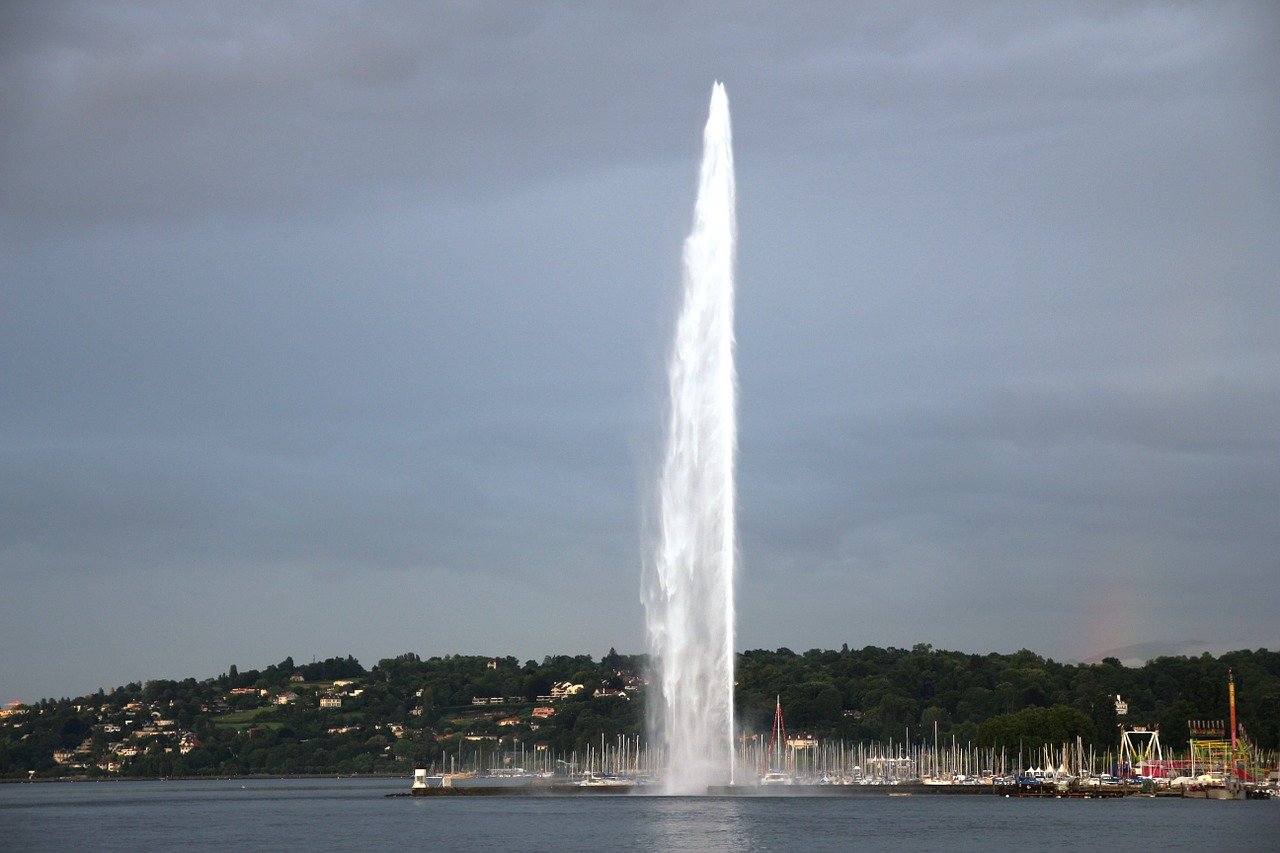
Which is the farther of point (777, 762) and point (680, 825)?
point (777, 762)

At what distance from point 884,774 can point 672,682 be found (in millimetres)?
73166

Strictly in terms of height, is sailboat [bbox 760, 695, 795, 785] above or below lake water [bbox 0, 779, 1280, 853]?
above

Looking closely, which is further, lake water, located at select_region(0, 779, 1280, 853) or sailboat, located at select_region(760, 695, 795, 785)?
sailboat, located at select_region(760, 695, 795, 785)

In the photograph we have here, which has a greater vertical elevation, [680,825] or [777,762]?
[777,762]

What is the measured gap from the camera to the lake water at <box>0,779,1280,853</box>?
72.9 m

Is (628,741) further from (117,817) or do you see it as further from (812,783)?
(117,817)

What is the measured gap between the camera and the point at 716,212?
7700cm

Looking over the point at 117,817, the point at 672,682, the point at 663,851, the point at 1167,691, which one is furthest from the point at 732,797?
the point at 1167,691

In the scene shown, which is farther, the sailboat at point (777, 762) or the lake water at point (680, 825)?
the sailboat at point (777, 762)

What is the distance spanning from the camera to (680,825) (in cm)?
8006

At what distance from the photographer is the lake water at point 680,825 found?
72.9 meters

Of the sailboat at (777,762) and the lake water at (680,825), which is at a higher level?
the sailboat at (777,762)

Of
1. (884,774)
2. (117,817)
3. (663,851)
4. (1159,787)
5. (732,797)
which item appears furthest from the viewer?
(884,774)

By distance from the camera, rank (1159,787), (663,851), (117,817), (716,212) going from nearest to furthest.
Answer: (663,851) < (716,212) < (117,817) < (1159,787)
